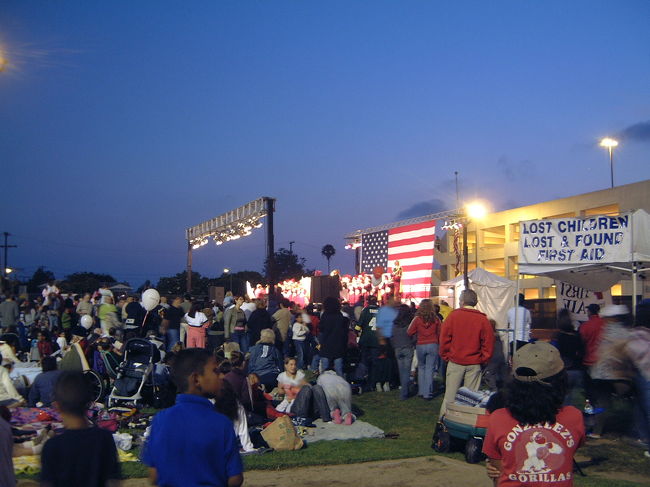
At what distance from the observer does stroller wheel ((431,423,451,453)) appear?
7.96m

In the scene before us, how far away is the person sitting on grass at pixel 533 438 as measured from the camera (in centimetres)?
322

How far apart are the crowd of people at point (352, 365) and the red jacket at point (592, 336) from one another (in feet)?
0.05

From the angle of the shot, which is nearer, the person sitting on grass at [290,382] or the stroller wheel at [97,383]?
the person sitting on grass at [290,382]

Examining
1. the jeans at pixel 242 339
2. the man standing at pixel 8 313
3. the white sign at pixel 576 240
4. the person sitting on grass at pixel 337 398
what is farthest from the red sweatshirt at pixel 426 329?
the man standing at pixel 8 313

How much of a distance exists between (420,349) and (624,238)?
3879 mm

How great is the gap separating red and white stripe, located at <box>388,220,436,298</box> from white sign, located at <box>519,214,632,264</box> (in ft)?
27.5

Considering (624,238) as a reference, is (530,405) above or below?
below

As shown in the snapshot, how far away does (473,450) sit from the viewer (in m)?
7.45

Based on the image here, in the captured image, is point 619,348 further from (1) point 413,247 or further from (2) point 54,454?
(1) point 413,247

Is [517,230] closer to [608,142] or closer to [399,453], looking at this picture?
[608,142]

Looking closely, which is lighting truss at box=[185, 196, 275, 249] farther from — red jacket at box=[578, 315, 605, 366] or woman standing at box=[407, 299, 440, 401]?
red jacket at box=[578, 315, 605, 366]

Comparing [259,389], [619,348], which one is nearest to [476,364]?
[619,348]

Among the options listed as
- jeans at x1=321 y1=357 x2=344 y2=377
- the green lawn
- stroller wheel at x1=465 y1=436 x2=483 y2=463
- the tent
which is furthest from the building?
stroller wheel at x1=465 y1=436 x2=483 y2=463

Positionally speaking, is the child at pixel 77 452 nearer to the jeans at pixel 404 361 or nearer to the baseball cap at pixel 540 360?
the baseball cap at pixel 540 360
